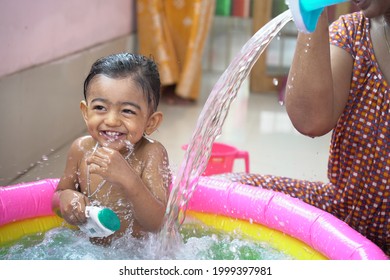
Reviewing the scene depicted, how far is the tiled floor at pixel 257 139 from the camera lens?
8.42 feet

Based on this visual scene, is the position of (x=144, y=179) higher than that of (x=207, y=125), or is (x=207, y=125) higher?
(x=207, y=125)

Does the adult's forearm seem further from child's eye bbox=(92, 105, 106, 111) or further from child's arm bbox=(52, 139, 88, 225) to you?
child's arm bbox=(52, 139, 88, 225)

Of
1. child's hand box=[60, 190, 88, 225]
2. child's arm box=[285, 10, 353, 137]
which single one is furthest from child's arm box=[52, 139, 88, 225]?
child's arm box=[285, 10, 353, 137]

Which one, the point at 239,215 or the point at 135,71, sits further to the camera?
the point at 239,215

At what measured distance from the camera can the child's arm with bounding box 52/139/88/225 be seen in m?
1.38

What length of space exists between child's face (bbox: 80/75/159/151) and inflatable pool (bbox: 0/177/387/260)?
316 millimetres

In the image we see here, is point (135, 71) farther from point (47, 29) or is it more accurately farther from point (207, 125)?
point (47, 29)

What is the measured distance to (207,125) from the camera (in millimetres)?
1434

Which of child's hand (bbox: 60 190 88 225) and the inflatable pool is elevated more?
child's hand (bbox: 60 190 88 225)

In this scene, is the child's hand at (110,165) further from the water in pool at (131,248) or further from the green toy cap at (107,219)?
the water in pool at (131,248)

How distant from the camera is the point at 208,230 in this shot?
5.23ft

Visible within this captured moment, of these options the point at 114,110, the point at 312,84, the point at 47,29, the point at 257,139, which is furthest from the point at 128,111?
the point at 257,139

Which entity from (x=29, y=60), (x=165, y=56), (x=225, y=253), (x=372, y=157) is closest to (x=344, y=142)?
(x=372, y=157)

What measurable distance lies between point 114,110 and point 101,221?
0.78ft
